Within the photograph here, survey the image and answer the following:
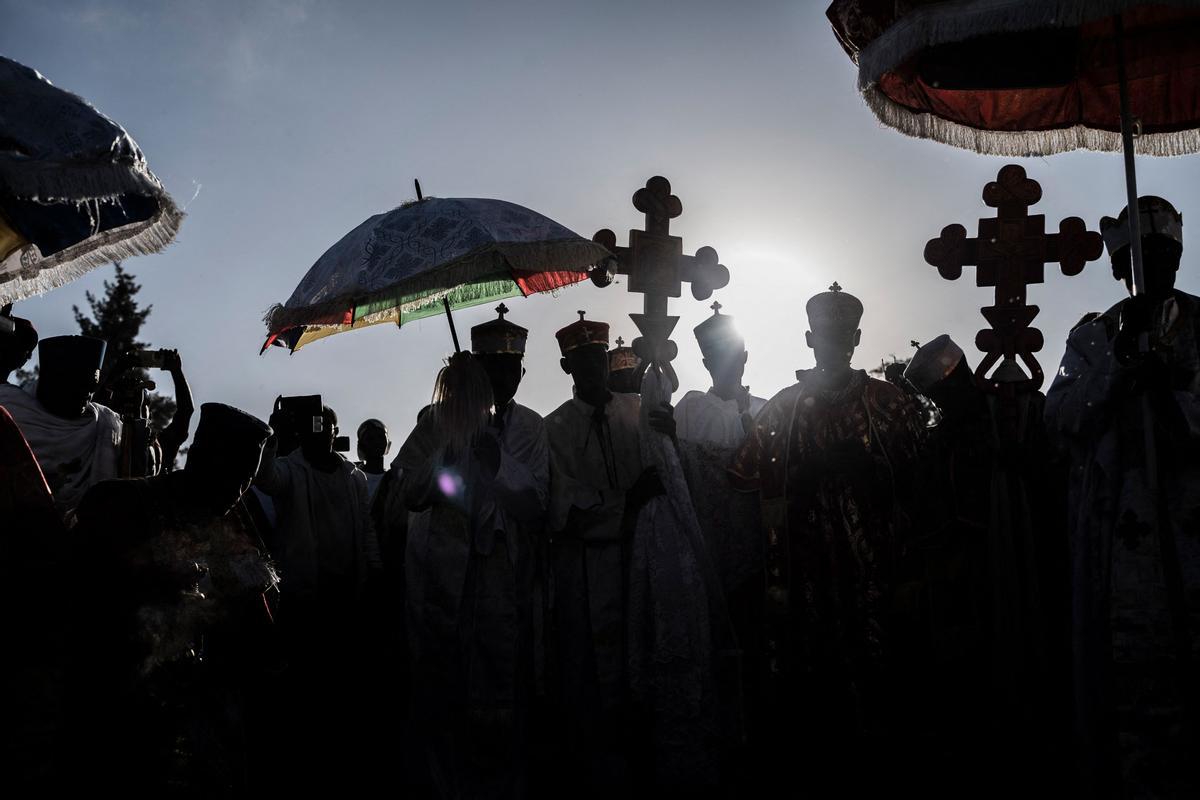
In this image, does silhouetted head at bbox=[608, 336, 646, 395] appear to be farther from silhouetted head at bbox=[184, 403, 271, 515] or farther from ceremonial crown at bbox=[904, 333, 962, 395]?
silhouetted head at bbox=[184, 403, 271, 515]

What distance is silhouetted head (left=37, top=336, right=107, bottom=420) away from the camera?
240 inches

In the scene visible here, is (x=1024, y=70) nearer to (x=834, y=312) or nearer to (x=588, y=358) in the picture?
(x=834, y=312)

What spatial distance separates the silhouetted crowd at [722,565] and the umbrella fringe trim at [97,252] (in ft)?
2.58

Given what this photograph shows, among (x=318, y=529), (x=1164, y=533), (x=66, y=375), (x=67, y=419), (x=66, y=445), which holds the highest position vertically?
(x=66, y=375)

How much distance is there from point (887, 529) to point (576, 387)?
2392 millimetres

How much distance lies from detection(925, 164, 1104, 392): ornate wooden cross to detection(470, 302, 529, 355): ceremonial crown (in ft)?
11.1

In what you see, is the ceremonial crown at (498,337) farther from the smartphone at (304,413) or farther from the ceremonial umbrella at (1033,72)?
the ceremonial umbrella at (1033,72)

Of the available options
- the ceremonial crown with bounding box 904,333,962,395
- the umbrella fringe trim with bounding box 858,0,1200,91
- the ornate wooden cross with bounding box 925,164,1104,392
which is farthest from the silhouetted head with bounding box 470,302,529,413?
the ornate wooden cross with bounding box 925,164,1104,392

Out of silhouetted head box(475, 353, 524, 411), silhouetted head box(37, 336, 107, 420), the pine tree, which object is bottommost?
silhouetted head box(37, 336, 107, 420)

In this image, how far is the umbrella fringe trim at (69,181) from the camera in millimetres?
3562

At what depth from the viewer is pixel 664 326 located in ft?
28.1

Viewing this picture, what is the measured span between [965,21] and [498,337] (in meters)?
3.77

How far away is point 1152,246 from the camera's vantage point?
6086 millimetres

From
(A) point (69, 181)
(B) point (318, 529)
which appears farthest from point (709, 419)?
(A) point (69, 181)
